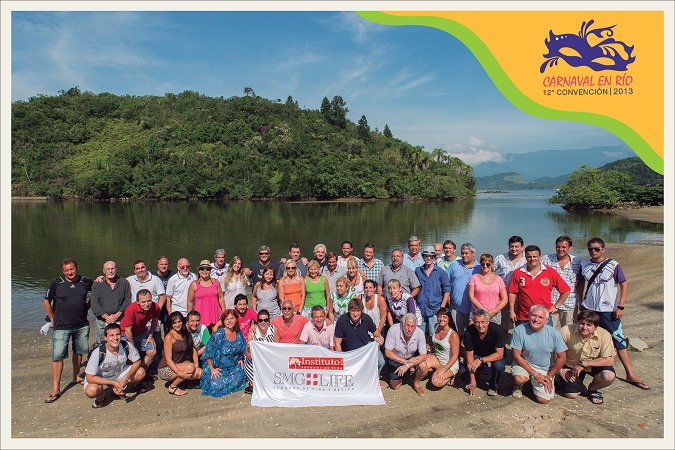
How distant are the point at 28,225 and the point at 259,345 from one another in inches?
1598

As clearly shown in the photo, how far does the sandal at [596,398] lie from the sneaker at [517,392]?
0.95 m

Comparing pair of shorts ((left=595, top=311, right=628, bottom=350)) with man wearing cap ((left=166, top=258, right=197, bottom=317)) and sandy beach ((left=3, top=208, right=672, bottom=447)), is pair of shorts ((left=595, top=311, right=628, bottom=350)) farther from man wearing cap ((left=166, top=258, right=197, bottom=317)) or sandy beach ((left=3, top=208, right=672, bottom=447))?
man wearing cap ((left=166, top=258, right=197, bottom=317))

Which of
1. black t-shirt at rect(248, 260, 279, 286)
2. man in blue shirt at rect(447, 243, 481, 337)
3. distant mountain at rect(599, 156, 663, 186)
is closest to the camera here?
man in blue shirt at rect(447, 243, 481, 337)

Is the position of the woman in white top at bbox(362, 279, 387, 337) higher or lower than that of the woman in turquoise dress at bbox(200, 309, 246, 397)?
higher

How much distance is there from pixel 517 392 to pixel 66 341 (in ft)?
23.0

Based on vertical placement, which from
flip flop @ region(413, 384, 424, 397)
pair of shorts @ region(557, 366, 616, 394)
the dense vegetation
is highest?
the dense vegetation

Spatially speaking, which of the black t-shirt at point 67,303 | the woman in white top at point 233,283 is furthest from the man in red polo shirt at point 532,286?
the black t-shirt at point 67,303

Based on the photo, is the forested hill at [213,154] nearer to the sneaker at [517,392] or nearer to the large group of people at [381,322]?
the large group of people at [381,322]

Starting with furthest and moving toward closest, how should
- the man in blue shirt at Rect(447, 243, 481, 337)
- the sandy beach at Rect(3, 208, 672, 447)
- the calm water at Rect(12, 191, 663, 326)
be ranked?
the calm water at Rect(12, 191, 663, 326)
the man in blue shirt at Rect(447, 243, 481, 337)
the sandy beach at Rect(3, 208, 672, 447)

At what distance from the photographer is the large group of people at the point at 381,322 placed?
5703 millimetres

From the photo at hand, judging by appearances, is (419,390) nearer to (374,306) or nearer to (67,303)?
(374,306)

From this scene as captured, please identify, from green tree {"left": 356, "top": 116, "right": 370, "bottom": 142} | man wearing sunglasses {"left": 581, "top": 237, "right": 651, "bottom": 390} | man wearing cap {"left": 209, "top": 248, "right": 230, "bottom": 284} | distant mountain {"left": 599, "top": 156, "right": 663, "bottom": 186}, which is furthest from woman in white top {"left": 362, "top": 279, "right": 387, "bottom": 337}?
distant mountain {"left": 599, "top": 156, "right": 663, "bottom": 186}

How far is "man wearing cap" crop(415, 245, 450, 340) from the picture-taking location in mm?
7082

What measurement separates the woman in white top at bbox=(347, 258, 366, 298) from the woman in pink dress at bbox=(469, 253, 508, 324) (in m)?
1.93
